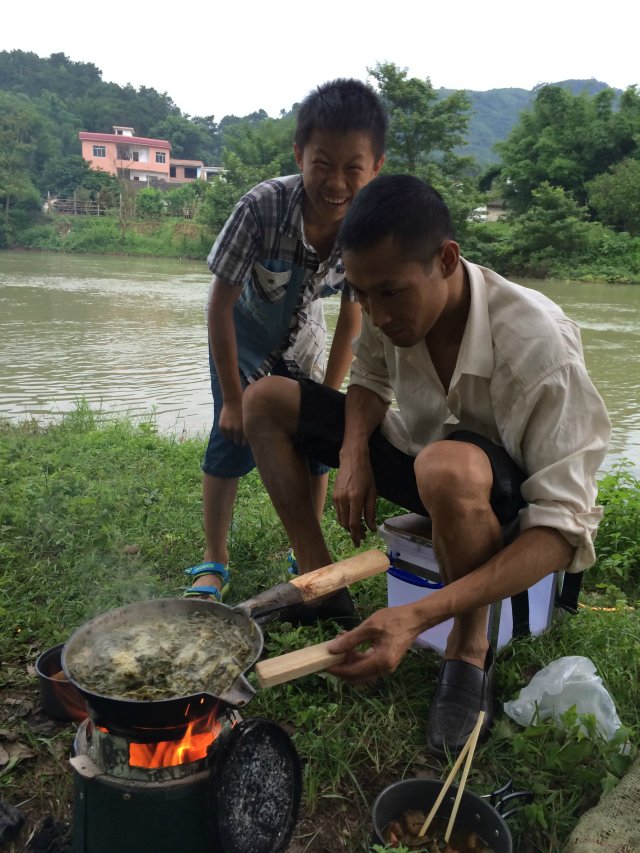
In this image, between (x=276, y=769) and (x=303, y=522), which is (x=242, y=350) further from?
(x=276, y=769)

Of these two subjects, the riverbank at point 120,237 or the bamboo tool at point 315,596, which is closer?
the bamboo tool at point 315,596

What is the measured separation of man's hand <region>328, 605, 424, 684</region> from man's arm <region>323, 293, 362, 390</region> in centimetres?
135

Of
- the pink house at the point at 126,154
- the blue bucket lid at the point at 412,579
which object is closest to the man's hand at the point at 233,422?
the blue bucket lid at the point at 412,579

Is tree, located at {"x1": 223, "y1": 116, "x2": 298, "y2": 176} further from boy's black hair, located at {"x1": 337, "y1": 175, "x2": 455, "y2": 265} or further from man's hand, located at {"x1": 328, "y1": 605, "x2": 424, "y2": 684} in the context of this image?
man's hand, located at {"x1": 328, "y1": 605, "x2": 424, "y2": 684}

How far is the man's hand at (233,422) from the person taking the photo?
2.66m

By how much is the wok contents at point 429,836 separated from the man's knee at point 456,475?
76 centimetres

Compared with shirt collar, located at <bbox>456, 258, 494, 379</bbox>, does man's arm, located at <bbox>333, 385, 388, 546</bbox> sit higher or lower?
lower

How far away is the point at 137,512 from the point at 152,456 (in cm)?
114

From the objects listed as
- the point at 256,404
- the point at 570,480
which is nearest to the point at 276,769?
the point at 570,480

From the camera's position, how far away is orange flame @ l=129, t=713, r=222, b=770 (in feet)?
4.55

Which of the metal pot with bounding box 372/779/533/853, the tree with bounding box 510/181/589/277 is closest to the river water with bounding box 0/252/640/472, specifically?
the metal pot with bounding box 372/779/533/853

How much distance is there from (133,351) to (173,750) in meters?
9.39

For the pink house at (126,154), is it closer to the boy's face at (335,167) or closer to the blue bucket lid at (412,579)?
the boy's face at (335,167)

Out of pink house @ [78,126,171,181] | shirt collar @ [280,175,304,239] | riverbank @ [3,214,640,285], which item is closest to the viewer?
shirt collar @ [280,175,304,239]
